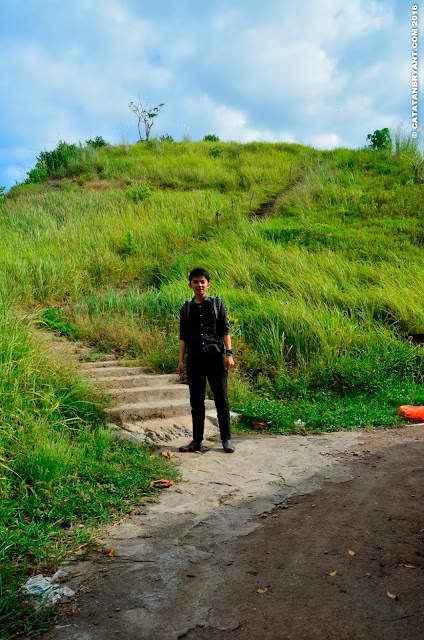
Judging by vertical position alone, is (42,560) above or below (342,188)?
below

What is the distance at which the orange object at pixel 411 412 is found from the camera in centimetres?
750

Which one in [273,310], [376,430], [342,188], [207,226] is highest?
[342,188]

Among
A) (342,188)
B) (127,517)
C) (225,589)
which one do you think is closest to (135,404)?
(127,517)

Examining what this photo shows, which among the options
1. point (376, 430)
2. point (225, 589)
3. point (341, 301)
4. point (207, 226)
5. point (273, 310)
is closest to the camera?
point (225, 589)

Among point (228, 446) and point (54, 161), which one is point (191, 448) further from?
point (54, 161)

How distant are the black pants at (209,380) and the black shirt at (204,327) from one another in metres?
0.09

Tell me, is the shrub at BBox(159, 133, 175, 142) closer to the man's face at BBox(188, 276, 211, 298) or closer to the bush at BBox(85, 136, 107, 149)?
the bush at BBox(85, 136, 107, 149)

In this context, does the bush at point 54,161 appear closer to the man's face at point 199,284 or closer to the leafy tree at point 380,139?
A: the leafy tree at point 380,139

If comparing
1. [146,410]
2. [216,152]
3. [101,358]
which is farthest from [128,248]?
[216,152]

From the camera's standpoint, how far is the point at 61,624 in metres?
2.96

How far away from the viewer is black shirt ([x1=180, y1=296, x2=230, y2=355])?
6.07 meters

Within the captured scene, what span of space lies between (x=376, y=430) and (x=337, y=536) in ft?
11.1

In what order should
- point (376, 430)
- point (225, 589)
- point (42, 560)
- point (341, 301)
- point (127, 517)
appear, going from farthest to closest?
1. point (341, 301)
2. point (376, 430)
3. point (127, 517)
4. point (42, 560)
5. point (225, 589)

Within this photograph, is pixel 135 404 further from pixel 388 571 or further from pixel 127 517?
pixel 388 571
